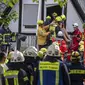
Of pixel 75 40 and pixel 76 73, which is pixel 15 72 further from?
pixel 75 40

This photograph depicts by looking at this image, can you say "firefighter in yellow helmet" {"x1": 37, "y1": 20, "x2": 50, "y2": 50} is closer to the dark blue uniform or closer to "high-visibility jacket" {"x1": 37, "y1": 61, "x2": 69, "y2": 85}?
the dark blue uniform

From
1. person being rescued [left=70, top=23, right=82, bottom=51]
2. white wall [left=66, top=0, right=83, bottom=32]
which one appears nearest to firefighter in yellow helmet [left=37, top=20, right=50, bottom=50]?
person being rescued [left=70, top=23, right=82, bottom=51]

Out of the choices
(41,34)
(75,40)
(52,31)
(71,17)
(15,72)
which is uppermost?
(71,17)

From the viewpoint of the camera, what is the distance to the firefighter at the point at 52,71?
31.7 ft

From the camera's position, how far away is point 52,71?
31.9ft

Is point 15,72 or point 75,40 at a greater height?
point 75,40

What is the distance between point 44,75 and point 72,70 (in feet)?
2.77

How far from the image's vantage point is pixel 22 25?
933 inches

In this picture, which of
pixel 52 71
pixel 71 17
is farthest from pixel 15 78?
pixel 71 17

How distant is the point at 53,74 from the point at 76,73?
0.80 metres

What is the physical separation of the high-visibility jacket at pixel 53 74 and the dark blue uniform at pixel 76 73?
26.3 inches

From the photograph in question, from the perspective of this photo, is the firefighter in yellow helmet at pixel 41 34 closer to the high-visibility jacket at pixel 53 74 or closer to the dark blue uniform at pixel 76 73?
the dark blue uniform at pixel 76 73

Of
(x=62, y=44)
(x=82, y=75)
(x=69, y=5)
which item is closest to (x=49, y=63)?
(x=82, y=75)

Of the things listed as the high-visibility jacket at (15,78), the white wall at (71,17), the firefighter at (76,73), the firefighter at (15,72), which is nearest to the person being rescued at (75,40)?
the white wall at (71,17)
